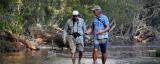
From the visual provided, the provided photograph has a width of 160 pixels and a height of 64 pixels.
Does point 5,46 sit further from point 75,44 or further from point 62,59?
point 75,44

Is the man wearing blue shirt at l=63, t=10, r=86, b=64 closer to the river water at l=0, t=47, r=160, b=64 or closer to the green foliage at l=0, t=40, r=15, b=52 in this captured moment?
the river water at l=0, t=47, r=160, b=64

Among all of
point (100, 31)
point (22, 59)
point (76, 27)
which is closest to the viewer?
point (100, 31)

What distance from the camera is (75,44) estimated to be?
51.8 feet

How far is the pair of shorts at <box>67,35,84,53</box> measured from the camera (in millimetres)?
15766

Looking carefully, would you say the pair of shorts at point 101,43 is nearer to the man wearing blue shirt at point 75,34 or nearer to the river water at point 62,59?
the man wearing blue shirt at point 75,34

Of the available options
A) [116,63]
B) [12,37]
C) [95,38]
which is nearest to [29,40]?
[12,37]

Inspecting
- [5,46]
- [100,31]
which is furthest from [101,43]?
[5,46]

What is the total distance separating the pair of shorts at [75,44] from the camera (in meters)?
15.8

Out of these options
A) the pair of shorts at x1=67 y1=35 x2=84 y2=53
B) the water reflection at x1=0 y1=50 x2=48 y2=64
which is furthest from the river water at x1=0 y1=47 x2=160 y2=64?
the pair of shorts at x1=67 y1=35 x2=84 y2=53

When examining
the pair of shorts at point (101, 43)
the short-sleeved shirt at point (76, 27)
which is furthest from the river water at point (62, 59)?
the pair of shorts at point (101, 43)

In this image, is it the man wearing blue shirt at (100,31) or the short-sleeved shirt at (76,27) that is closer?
the man wearing blue shirt at (100,31)

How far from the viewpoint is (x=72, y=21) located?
1574 cm

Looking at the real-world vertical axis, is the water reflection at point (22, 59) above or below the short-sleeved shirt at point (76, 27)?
below

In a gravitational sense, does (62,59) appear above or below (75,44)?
below
